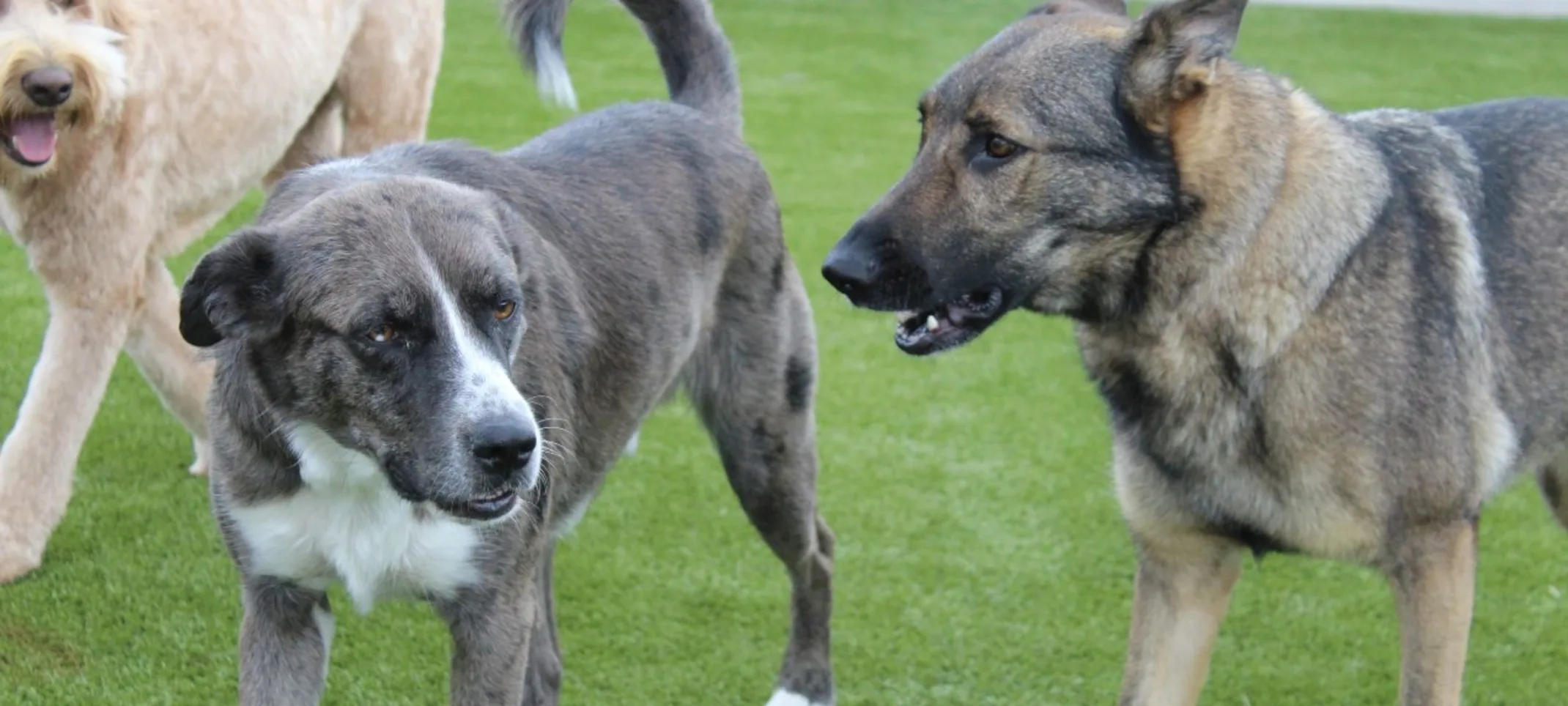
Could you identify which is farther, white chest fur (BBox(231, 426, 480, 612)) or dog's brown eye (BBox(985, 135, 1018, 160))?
dog's brown eye (BBox(985, 135, 1018, 160))

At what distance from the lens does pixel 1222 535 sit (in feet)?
11.0

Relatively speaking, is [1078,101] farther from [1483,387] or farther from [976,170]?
[1483,387]

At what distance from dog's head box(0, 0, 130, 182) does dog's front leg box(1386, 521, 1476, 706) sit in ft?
9.90

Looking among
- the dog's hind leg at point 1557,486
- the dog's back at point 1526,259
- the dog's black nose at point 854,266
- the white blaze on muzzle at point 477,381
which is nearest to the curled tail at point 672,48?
the dog's black nose at point 854,266

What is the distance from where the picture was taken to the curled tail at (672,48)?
3.87 meters

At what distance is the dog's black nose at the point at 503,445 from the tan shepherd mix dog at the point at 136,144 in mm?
1905

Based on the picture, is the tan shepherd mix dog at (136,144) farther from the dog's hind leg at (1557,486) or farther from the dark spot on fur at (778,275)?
the dog's hind leg at (1557,486)

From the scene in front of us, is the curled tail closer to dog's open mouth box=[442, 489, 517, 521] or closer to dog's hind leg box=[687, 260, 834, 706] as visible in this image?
dog's hind leg box=[687, 260, 834, 706]

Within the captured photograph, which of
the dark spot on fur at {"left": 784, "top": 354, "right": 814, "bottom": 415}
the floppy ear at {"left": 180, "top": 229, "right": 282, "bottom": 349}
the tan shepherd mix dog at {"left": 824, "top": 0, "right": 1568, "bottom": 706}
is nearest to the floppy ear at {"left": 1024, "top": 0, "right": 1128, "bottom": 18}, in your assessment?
the tan shepherd mix dog at {"left": 824, "top": 0, "right": 1568, "bottom": 706}

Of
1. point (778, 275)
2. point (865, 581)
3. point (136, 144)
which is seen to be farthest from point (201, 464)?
point (778, 275)

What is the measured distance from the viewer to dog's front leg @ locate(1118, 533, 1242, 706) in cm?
349

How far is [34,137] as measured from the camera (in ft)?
12.9

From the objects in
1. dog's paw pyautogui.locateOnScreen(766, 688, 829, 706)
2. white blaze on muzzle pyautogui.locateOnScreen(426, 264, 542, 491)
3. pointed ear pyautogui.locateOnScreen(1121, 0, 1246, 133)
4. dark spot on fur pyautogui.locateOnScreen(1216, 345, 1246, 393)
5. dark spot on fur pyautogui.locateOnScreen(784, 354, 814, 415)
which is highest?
pointed ear pyautogui.locateOnScreen(1121, 0, 1246, 133)

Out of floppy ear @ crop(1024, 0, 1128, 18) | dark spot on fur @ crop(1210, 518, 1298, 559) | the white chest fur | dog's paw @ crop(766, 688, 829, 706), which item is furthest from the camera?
dog's paw @ crop(766, 688, 829, 706)
